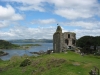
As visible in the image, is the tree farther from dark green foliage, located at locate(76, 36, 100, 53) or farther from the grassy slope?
the grassy slope

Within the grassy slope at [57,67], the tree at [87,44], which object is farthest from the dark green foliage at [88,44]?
the grassy slope at [57,67]

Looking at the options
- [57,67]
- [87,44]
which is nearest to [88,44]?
[87,44]

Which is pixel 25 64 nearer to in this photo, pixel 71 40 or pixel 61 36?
pixel 61 36

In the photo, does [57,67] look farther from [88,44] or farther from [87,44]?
[88,44]

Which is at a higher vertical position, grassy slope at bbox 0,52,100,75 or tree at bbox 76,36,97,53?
tree at bbox 76,36,97,53

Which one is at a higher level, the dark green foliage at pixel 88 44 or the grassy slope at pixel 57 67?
the dark green foliage at pixel 88 44

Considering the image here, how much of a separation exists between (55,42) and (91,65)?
101 feet

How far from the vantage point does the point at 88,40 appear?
299 feet

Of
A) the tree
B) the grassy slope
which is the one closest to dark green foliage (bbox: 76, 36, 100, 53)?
the tree

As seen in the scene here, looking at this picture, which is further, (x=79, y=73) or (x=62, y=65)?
(x=62, y=65)

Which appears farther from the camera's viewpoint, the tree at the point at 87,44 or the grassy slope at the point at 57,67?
the tree at the point at 87,44

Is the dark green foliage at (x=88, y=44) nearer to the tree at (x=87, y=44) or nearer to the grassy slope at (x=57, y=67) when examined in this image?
the tree at (x=87, y=44)

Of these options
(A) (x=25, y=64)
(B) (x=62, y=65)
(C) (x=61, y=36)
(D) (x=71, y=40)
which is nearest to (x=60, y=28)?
(C) (x=61, y=36)

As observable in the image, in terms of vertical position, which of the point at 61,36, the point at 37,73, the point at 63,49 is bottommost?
the point at 37,73
